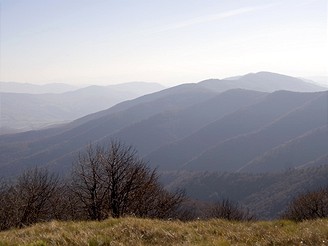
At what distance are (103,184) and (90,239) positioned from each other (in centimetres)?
1579

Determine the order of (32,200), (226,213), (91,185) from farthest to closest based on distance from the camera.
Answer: (226,213)
(32,200)
(91,185)

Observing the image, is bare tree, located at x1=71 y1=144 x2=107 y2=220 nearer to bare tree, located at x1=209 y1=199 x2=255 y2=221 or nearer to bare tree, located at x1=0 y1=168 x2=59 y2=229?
bare tree, located at x1=0 y1=168 x2=59 y2=229

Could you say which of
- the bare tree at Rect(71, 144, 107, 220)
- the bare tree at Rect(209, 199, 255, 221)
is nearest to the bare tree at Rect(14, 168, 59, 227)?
the bare tree at Rect(71, 144, 107, 220)

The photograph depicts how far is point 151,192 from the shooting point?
1158 inches

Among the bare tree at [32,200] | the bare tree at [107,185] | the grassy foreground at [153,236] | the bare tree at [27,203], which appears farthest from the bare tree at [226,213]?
the grassy foreground at [153,236]

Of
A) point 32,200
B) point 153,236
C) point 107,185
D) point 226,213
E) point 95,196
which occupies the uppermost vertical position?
point 153,236

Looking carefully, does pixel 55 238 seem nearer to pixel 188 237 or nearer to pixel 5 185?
pixel 188 237

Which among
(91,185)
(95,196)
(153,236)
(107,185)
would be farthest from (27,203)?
(153,236)

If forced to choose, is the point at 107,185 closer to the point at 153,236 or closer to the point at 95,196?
the point at 95,196

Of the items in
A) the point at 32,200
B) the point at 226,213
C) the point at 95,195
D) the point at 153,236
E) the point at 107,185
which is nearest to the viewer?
the point at 153,236

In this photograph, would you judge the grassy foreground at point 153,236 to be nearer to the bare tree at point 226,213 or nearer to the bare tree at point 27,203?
the bare tree at point 27,203

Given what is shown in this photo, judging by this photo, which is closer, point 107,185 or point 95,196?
point 95,196

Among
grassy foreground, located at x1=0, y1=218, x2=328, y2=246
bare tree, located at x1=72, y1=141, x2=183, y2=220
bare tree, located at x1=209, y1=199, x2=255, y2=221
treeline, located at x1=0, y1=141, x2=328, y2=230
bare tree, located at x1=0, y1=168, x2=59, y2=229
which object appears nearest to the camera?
grassy foreground, located at x1=0, y1=218, x2=328, y2=246

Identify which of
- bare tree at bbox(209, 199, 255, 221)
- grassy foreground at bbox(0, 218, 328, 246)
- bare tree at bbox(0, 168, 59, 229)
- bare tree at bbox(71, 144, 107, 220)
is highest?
grassy foreground at bbox(0, 218, 328, 246)
